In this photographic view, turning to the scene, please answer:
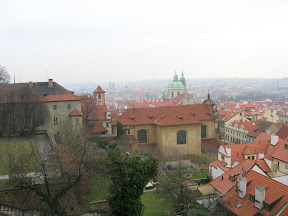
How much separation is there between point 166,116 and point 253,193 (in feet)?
80.3

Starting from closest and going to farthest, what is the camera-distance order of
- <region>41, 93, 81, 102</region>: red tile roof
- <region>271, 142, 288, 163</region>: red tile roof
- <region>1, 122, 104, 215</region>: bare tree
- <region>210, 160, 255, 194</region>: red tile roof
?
1. <region>1, 122, 104, 215</region>: bare tree
2. <region>210, 160, 255, 194</region>: red tile roof
3. <region>271, 142, 288, 163</region>: red tile roof
4. <region>41, 93, 81, 102</region>: red tile roof

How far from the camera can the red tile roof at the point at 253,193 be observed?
1789 cm

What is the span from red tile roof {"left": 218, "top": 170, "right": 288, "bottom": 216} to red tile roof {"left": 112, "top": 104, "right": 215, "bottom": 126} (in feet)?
70.2

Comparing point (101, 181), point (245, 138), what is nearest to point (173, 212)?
point (101, 181)

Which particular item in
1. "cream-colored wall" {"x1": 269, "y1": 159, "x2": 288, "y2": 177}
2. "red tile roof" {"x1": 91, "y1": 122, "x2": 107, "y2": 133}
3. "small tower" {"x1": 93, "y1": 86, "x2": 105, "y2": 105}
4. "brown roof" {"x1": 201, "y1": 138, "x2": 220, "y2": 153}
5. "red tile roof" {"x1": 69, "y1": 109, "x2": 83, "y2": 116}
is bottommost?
"brown roof" {"x1": 201, "y1": 138, "x2": 220, "y2": 153}

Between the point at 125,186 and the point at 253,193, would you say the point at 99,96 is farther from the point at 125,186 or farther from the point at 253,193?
the point at 253,193

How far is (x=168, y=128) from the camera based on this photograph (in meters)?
42.1

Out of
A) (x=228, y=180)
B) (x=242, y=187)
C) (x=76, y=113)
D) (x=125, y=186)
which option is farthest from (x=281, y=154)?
(x=76, y=113)

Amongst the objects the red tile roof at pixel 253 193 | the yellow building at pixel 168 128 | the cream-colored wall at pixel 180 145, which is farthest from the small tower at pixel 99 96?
the red tile roof at pixel 253 193

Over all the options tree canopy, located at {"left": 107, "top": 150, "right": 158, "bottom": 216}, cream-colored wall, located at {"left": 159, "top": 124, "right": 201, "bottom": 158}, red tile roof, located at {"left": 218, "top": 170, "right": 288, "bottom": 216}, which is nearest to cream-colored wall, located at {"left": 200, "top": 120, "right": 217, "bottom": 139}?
cream-colored wall, located at {"left": 159, "top": 124, "right": 201, "bottom": 158}

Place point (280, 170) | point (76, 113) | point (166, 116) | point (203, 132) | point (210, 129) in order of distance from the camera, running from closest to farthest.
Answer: point (280, 170), point (76, 113), point (166, 116), point (210, 129), point (203, 132)

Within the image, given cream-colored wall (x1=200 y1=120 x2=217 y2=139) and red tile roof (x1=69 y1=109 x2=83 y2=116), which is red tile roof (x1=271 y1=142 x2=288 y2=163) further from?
red tile roof (x1=69 y1=109 x2=83 y2=116)

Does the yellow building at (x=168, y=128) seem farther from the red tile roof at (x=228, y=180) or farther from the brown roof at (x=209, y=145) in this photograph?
the red tile roof at (x=228, y=180)

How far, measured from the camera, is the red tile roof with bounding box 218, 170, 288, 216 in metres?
17.9
